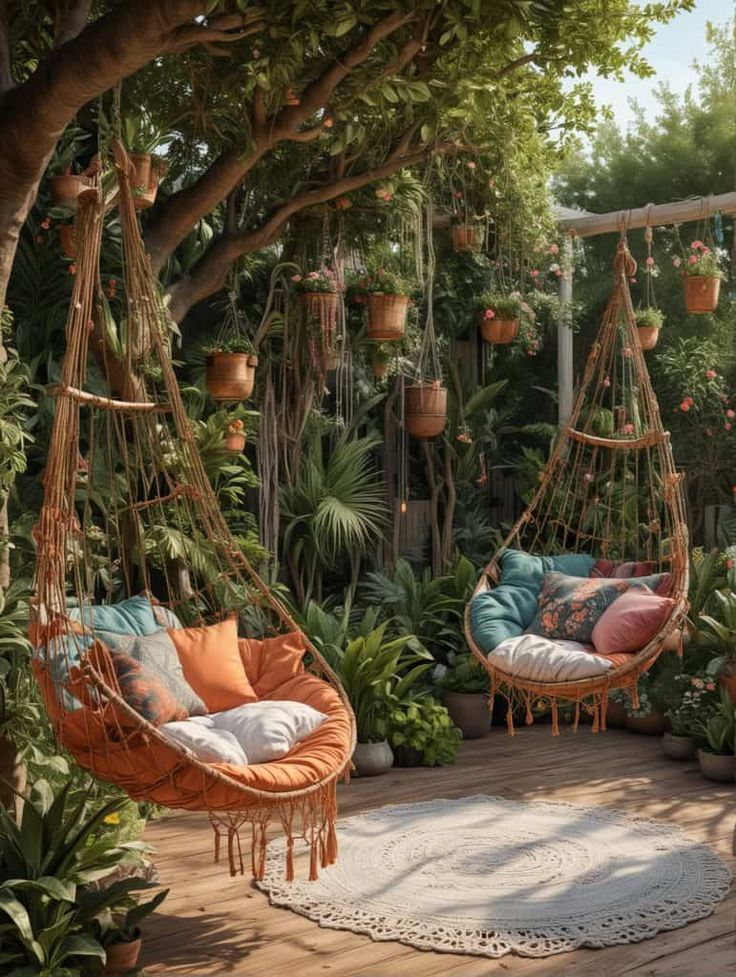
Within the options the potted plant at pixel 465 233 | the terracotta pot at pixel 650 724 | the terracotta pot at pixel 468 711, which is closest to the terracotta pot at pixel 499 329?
the potted plant at pixel 465 233

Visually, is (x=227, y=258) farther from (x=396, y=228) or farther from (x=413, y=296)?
(x=413, y=296)

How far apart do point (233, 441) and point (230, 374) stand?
29 centimetres

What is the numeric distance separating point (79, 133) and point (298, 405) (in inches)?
63.3

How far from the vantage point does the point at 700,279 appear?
19.4 feet

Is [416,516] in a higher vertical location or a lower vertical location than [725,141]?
lower

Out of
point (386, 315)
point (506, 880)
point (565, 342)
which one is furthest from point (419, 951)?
point (565, 342)

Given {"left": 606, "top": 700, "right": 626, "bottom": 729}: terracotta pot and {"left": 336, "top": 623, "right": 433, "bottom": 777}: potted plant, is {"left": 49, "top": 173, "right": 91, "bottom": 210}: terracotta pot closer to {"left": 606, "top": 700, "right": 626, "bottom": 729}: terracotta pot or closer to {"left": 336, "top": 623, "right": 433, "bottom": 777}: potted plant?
{"left": 336, "top": 623, "right": 433, "bottom": 777}: potted plant

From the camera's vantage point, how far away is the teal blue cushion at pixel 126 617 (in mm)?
3709

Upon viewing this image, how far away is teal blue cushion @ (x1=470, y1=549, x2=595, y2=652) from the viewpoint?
441cm

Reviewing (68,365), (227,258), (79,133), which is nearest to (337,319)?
(227,258)

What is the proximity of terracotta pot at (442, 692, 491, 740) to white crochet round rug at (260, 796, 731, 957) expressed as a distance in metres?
1.10

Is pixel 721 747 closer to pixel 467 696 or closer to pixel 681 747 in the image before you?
pixel 681 747

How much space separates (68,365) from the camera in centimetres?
315

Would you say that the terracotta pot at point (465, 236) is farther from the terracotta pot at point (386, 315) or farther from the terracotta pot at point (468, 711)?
the terracotta pot at point (468, 711)
